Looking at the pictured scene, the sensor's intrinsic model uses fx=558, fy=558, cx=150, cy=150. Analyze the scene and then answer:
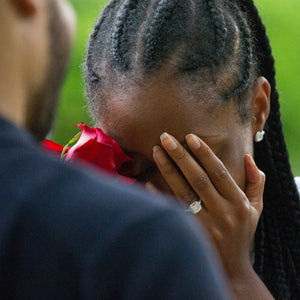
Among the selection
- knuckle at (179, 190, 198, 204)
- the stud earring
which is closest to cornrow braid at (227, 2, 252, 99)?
the stud earring

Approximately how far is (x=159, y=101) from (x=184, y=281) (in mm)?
916

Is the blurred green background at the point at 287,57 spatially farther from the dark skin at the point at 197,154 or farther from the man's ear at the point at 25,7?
the man's ear at the point at 25,7

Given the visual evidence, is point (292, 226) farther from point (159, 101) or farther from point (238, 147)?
point (159, 101)

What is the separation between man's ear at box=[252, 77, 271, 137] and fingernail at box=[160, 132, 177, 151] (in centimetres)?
32

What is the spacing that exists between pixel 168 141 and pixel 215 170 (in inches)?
6.7

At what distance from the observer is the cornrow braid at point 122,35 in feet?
5.03

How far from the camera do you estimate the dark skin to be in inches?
58.8

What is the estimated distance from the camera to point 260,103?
1673mm

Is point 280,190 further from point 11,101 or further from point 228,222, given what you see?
point 11,101

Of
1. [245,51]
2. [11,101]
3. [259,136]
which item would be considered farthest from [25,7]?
[259,136]

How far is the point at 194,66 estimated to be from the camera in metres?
1.50

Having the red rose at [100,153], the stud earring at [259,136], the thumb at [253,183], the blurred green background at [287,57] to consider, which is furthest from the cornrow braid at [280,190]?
the blurred green background at [287,57]

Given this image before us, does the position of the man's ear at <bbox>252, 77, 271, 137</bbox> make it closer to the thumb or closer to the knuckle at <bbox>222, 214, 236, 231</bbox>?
the thumb

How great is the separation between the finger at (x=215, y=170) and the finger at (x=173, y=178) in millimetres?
71
